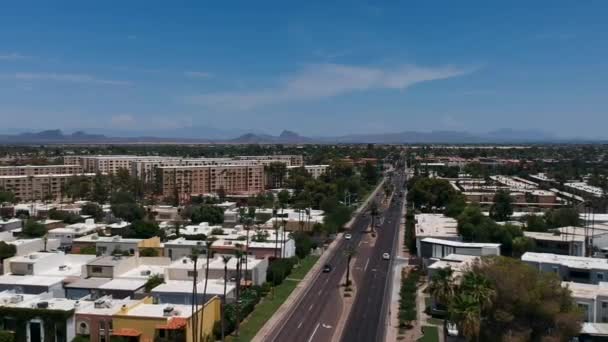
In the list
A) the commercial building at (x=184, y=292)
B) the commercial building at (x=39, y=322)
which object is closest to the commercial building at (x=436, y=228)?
the commercial building at (x=184, y=292)

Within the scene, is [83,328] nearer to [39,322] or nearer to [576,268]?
[39,322]

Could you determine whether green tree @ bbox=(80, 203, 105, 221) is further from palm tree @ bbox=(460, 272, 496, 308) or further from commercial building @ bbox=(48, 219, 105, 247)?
palm tree @ bbox=(460, 272, 496, 308)

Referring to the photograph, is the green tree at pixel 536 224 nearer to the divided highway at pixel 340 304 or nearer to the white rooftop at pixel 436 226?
the white rooftop at pixel 436 226

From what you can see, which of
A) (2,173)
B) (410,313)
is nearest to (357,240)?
(410,313)

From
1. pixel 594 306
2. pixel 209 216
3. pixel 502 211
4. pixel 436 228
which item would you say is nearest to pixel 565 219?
pixel 502 211

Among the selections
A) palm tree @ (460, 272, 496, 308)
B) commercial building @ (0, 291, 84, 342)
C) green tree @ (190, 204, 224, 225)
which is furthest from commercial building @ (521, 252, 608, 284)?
green tree @ (190, 204, 224, 225)
